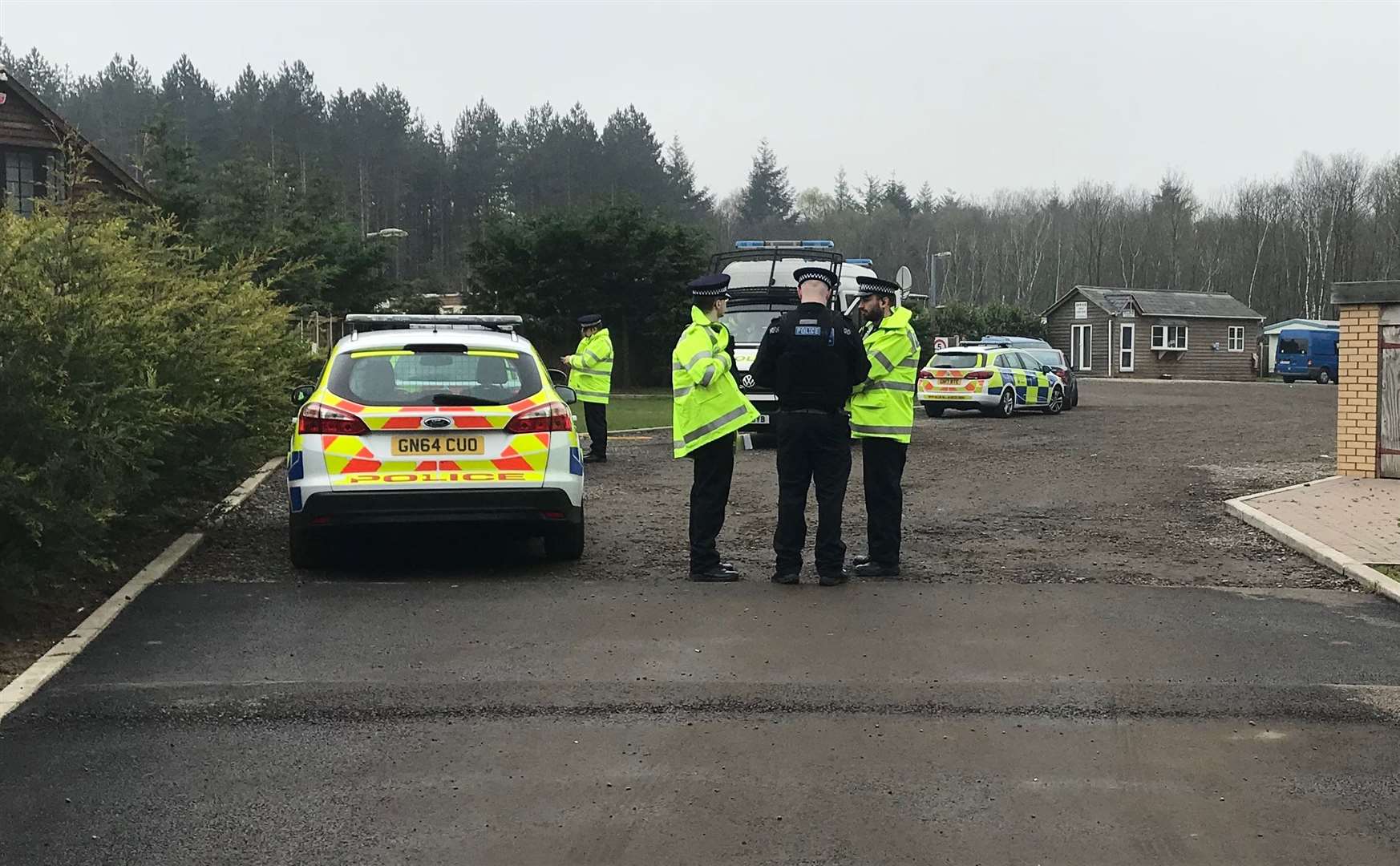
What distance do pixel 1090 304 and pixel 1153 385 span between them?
63.0 feet

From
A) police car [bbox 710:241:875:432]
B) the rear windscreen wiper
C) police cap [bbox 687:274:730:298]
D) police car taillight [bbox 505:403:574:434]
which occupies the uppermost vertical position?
police car [bbox 710:241:875:432]

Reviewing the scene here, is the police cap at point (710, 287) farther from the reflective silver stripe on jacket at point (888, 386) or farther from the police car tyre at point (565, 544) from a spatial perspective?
the police car tyre at point (565, 544)

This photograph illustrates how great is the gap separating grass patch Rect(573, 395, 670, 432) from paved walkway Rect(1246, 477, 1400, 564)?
10.3 meters

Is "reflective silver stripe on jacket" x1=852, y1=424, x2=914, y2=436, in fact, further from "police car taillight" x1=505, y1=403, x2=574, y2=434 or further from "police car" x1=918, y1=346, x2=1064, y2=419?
"police car" x1=918, y1=346, x2=1064, y2=419

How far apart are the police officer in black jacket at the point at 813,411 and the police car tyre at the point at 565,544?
1384 millimetres

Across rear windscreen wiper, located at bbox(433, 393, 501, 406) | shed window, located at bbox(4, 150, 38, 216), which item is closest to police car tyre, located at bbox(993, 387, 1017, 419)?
rear windscreen wiper, located at bbox(433, 393, 501, 406)

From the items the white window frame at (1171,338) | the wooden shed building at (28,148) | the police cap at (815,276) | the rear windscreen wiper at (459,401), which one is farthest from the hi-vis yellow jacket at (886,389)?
the white window frame at (1171,338)

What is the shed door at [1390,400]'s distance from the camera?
14438 mm

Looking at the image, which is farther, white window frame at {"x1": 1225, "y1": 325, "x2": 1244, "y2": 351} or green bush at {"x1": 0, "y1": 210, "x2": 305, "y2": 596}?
white window frame at {"x1": 1225, "y1": 325, "x2": 1244, "y2": 351}

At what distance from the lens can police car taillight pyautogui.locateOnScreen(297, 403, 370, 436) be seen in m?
8.45

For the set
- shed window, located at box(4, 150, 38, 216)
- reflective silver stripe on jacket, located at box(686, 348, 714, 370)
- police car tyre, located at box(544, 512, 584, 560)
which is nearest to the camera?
reflective silver stripe on jacket, located at box(686, 348, 714, 370)

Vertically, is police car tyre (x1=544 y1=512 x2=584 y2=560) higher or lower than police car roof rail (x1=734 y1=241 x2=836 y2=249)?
lower

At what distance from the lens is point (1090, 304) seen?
74.5 metres

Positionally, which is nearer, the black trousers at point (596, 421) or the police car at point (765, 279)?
the black trousers at point (596, 421)
